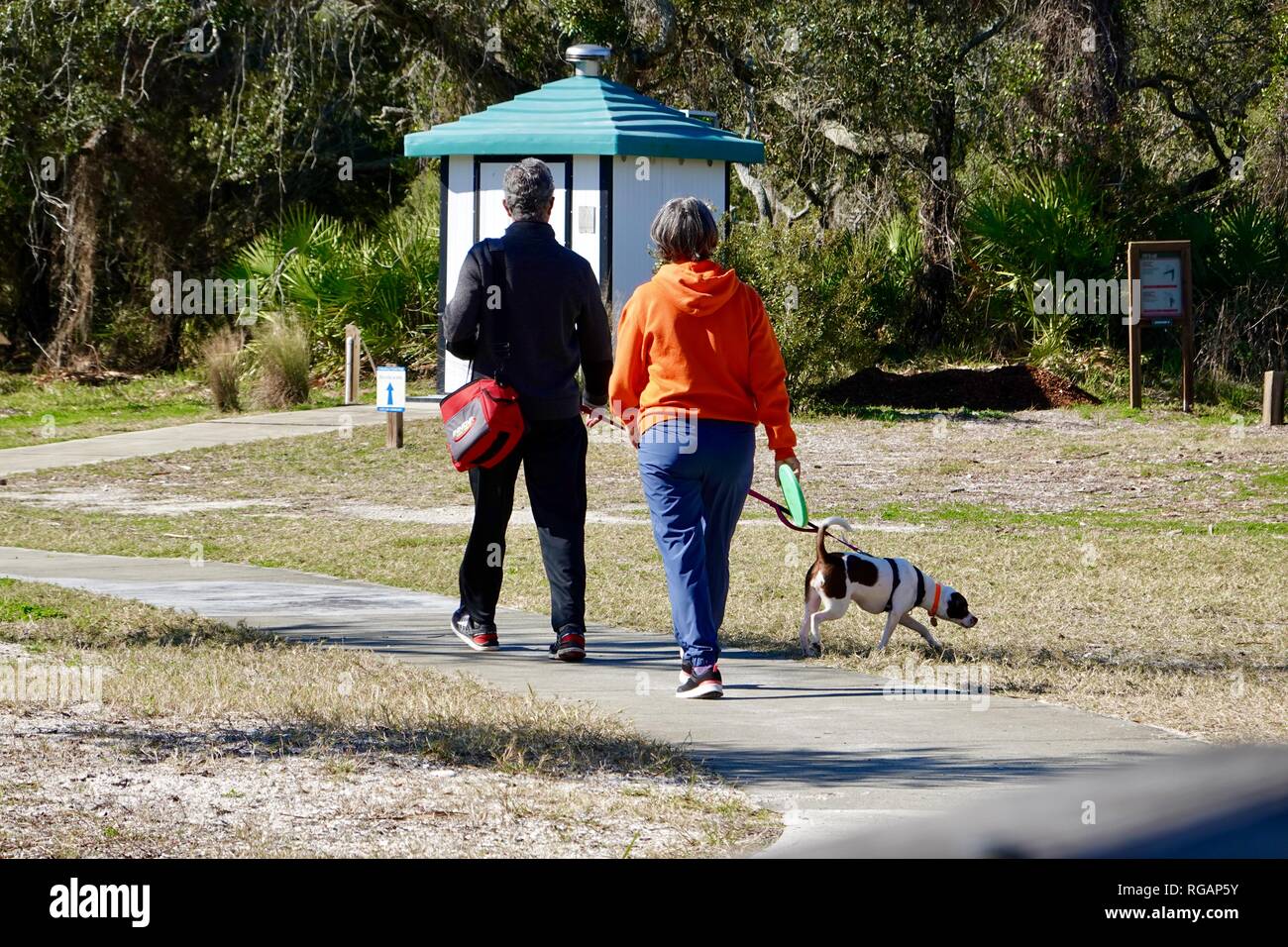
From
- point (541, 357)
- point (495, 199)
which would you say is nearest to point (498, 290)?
point (541, 357)

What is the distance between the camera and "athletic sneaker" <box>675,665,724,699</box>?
6762 mm

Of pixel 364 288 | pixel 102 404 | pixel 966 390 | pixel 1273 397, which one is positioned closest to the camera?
pixel 1273 397

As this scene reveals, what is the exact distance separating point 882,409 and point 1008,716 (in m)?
13.6

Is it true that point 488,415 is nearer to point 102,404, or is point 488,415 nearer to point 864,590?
point 864,590

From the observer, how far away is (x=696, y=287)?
6.73 metres

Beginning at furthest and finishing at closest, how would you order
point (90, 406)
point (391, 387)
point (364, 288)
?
point (364, 288) < point (90, 406) < point (391, 387)

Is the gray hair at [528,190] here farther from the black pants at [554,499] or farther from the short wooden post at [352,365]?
the short wooden post at [352,365]

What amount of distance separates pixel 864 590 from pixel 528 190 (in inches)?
89.8

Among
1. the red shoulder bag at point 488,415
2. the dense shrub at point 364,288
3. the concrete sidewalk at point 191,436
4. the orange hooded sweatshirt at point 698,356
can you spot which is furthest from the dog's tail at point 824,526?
the dense shrub at point 364,288

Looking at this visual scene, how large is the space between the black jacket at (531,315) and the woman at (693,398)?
707mm

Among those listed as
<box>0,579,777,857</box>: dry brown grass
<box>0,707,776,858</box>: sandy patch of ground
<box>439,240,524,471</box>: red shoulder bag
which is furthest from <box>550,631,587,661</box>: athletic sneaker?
<box>0,707,776,858</box>: sandy patch of ground

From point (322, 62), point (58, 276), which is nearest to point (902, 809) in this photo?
point (322, 62)

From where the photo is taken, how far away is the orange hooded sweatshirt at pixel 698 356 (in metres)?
6.72

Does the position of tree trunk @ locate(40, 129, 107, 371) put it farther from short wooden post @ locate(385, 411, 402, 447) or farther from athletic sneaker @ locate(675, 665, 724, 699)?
athletic sneaker @ locate(675, 665, 724, 699)
